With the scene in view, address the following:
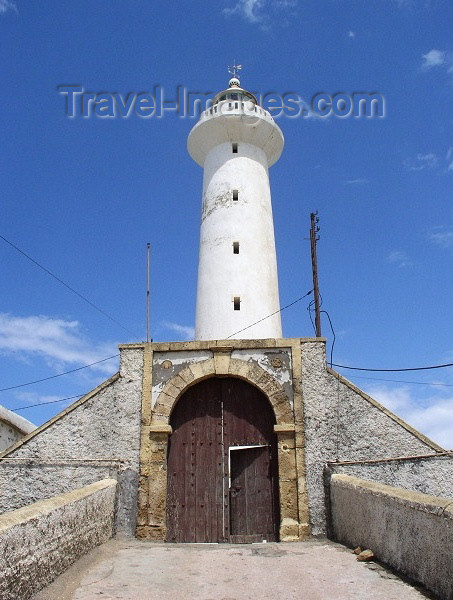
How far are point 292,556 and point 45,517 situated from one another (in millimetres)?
3251

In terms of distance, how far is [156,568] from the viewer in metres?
6.04

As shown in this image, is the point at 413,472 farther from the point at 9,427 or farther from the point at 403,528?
the point at 9,427

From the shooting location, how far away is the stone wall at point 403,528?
4508 millimetres

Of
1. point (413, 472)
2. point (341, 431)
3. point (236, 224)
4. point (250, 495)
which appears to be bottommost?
point (250, 495)

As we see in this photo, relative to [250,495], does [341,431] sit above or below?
above

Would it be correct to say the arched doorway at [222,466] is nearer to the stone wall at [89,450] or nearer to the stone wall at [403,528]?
the stone wall at [89,450]

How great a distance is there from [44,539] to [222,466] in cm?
437

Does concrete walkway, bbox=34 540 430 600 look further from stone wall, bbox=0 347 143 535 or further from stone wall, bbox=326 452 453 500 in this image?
stone wall, bbox=0 347 143 535

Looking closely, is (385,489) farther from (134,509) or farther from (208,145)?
(208,145)

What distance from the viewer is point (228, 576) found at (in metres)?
5.61

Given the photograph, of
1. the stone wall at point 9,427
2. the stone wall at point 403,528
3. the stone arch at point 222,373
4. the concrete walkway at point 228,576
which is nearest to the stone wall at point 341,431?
the stone arch at point 222,373

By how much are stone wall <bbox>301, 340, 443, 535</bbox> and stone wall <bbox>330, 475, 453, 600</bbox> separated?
3.07 feet

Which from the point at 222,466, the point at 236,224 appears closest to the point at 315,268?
the point at 236,224

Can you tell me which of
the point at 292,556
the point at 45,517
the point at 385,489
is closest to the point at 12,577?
the point at 45,517
